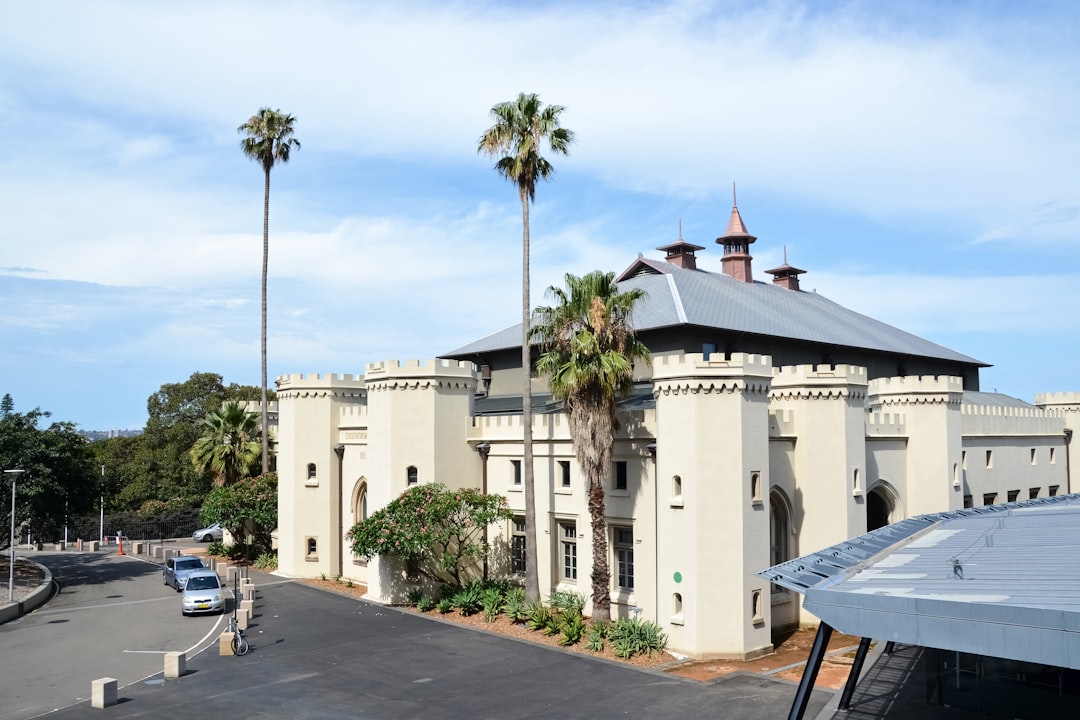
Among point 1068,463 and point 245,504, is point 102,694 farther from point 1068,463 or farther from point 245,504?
point 1068,463

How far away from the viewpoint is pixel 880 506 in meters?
32.7

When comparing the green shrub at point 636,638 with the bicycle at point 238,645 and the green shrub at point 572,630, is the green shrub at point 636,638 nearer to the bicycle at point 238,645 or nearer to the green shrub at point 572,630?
the green shrub at point 572,630

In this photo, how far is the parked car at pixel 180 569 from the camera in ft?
114

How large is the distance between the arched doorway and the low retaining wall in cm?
2969

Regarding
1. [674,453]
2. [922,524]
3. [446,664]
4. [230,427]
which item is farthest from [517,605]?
[230,427]

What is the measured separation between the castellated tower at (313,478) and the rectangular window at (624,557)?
1442 cm

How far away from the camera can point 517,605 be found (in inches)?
1088

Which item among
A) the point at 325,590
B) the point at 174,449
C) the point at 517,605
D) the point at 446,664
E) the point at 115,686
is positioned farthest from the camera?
the point at 174,449

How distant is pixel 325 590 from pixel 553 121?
19.7 metres

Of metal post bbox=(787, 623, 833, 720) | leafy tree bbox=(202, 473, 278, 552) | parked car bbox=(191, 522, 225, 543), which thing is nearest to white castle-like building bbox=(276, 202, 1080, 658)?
leafy tree bbox=(202, 473, 278, 552)

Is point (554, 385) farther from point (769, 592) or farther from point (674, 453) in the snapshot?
point (769, 592)

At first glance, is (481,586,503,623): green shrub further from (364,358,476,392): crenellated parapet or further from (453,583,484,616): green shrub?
(364,358,476,392): crenellated parapet

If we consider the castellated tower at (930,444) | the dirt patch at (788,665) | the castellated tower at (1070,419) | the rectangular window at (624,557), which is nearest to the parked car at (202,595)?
the rectangular window at (624,557)

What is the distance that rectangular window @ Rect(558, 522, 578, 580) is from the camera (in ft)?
94.7
